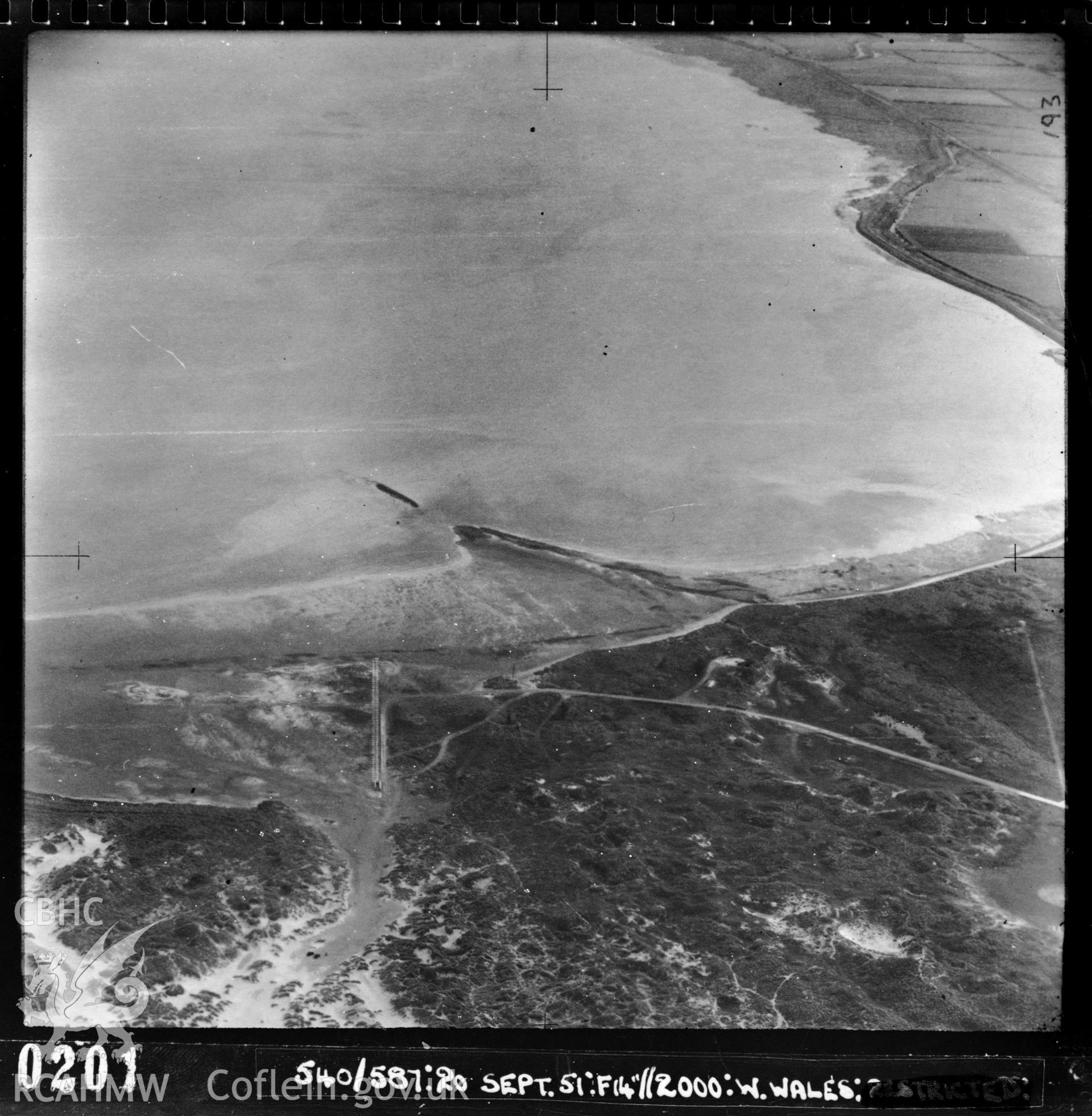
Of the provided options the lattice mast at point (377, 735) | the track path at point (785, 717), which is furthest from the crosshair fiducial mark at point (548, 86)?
the lattice mast at point (377, 735)

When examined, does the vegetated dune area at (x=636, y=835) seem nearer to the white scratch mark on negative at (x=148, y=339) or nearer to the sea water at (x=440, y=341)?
the sea water at (x=440, y=341)

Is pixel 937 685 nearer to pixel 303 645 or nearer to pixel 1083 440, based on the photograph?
pixel 1083 440

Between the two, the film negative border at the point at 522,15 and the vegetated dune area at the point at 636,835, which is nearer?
the vegetated dune area at the point at 636,835

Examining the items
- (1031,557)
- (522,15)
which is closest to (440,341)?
(522,15)

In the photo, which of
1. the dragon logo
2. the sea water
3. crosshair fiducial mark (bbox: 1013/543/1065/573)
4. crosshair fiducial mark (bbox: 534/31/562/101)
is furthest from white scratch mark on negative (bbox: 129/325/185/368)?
crosshair fiducial mark (bbox: 1013/543/1065/573)

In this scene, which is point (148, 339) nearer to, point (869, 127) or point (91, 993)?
point (91, 993)

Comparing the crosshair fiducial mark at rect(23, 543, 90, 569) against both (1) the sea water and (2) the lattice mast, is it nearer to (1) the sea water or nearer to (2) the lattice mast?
(1) the sea water
